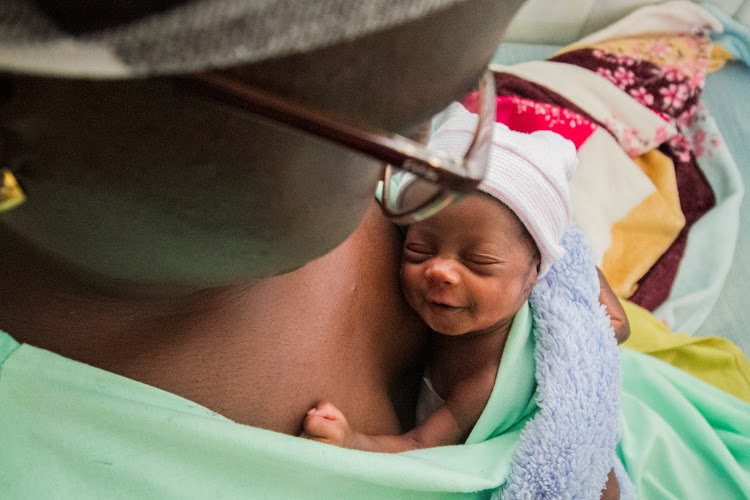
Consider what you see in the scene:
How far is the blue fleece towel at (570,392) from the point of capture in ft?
2.61

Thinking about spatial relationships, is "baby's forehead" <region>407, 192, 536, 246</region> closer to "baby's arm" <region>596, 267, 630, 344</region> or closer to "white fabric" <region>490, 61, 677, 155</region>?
"baby's arm" <region>596, 267, 630, 344</region>

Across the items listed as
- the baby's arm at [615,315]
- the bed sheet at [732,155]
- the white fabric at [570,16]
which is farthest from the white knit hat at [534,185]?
the white fabric at [570,16]

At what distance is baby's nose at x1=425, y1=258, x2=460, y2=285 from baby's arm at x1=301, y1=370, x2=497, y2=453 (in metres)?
0.16

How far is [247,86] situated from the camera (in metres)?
0.29

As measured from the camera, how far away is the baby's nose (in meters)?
0.82

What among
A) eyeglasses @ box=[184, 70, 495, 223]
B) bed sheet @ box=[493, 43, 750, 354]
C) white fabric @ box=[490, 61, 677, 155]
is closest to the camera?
eyeglasses @ box=[184, 70, 495, 223]

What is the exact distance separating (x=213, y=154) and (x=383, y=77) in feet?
0.32

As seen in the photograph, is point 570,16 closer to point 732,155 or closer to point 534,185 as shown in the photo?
point 732,155

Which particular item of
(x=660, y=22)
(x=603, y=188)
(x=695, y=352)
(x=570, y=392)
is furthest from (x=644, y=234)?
(x=570, y=392)

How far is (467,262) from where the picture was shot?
2.84ft

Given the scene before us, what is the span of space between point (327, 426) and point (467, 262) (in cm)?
33

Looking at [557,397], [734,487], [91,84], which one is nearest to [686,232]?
[734,487]

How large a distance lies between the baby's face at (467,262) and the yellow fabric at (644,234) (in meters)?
0.68

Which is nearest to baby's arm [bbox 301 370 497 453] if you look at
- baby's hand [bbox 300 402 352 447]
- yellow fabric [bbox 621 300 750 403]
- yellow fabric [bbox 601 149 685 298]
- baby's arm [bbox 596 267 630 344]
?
baby's hand [bbox 300 402 352 447]
